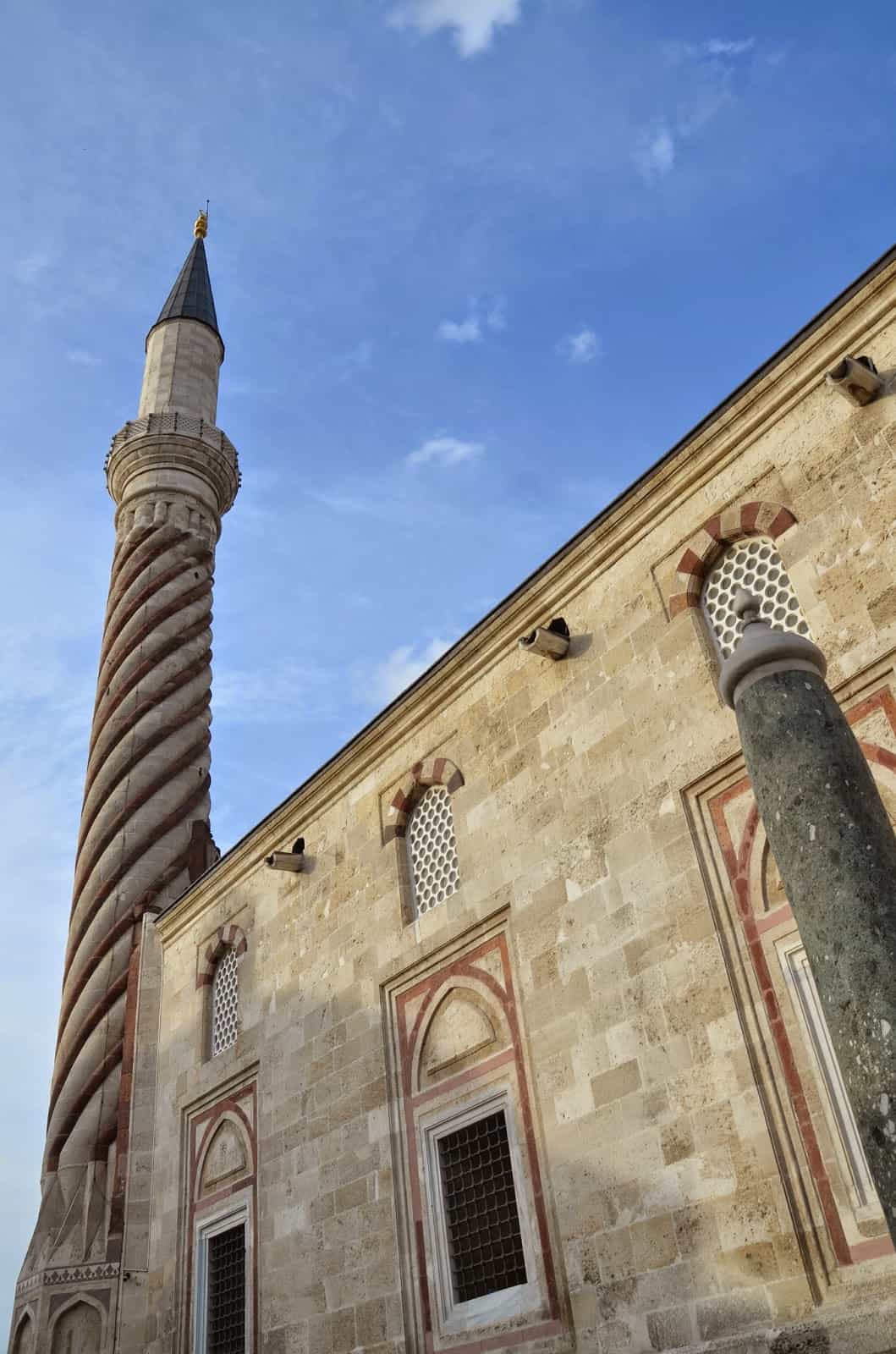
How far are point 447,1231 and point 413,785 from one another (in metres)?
2.54

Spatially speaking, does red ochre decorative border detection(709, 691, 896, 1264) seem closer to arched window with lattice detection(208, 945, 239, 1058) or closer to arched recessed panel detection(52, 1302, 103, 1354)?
arched window with lattice detection(208, 945, 239, 1058)

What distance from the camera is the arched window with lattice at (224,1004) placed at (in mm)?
8531

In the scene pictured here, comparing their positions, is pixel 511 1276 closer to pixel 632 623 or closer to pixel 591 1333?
pixel 591 1333

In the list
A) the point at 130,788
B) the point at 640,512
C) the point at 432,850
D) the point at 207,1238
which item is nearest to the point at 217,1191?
the point at 207,1238

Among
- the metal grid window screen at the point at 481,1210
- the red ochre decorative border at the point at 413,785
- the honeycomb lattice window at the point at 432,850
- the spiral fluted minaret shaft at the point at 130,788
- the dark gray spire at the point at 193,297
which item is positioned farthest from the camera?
the dark gray spire at the point at 193,297

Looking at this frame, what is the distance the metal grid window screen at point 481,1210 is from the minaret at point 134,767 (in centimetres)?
375

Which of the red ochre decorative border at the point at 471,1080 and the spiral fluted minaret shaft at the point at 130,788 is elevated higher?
the spiral fluted minaret shaft at the point at 130,788

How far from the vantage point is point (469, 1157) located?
6.08 metres

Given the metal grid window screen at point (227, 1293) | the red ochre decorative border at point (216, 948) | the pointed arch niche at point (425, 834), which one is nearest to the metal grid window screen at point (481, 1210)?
the pointed arch niche at point (425, 834)

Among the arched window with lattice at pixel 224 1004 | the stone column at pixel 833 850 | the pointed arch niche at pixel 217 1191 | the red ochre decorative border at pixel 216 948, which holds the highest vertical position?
the red ochre decorative border at pixel 216 948

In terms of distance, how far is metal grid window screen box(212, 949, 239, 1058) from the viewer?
336 inches

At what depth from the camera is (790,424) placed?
5504mm

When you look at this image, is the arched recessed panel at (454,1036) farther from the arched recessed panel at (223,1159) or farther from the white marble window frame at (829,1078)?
the arched recessed panel at (223,1159)

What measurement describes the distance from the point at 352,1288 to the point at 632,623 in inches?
153
